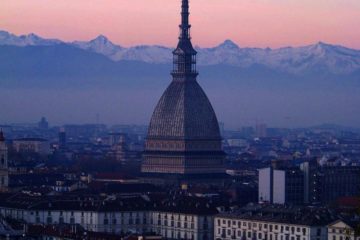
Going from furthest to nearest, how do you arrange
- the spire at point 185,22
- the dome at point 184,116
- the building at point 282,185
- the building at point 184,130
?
the spire at point 185,22 → the dome at point 184,116 → the building at point 184,130 → the building at point 282,185

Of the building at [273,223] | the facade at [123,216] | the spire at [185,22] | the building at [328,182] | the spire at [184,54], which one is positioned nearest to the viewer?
the building at [273,223]

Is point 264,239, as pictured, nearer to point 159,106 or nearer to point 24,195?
point 24,195

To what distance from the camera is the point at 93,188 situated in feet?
388

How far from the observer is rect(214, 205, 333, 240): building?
85938mm

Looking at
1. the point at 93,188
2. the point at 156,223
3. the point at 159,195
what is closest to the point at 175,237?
the point at 156,223

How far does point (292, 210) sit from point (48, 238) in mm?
14975

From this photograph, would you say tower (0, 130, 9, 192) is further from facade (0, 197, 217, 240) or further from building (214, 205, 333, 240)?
building (214, 205, 333, 240)

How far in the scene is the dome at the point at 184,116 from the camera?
143875 millimetres

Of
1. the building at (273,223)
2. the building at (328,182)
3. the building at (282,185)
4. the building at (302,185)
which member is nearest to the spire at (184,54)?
the building at (328,182)

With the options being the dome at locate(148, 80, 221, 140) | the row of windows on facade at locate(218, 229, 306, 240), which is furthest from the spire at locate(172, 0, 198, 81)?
the row of windows on facade at locate(218, 229, 306, 240)

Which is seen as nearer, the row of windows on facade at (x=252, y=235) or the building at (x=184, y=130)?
the row of windows on facade at (x=252, y=235)

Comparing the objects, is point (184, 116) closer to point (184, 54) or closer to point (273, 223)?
point (184, 54)

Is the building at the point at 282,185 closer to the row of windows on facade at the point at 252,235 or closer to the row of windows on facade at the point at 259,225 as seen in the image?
the row of windows on facade at the point at 259,225

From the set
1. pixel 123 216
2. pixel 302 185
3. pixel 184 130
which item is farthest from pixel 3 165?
pixel 184 130
